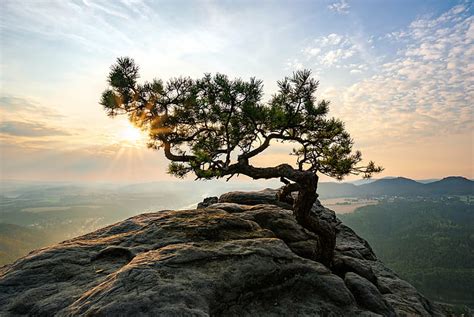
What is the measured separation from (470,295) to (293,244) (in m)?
232

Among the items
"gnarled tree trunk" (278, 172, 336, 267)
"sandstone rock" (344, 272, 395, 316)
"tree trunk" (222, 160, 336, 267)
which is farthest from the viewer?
"gnarled tree trunk" (278, 172, 336, 267)

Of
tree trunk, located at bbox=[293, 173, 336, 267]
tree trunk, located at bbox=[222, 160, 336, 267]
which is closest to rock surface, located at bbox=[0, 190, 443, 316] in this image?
tree trunk, located at bbox=[293, 173, 336, 267]

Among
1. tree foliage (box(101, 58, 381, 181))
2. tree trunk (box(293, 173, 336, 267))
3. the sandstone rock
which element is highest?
tree foliage (box(101, 58, 381, 181))

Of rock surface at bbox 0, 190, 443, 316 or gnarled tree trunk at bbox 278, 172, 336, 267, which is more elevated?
gnarled tree trunk at bbox 278, 172, 336, 267

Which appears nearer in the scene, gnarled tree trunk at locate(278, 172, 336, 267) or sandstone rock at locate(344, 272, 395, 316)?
sandstone rock at locate(344, 272, 395, 316)

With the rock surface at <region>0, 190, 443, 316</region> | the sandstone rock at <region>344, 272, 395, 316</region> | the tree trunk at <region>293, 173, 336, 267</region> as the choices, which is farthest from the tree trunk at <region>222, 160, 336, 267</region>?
the sandstone rock at <region>344, 272, 395, 316</region>

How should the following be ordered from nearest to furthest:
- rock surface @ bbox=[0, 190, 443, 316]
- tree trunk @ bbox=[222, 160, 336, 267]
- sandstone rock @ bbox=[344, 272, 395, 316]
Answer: rock surface @ bbox=[0, 190, 443, 316], sandstone rock @ bbox=[344, 272, 395, 316], tree trunk @ bbox=[222, 160, 336, 267]

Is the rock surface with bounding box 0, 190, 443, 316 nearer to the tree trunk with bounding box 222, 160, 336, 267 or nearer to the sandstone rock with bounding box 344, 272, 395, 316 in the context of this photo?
the sandstone rock with bounding box 344, 272, 395, 316

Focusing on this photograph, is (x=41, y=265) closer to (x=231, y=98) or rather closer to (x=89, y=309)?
(x=89, y=309)

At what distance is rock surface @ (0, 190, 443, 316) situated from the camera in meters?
7.70

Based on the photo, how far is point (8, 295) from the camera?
358 inches

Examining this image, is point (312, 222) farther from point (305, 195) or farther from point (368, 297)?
point (368, 297)

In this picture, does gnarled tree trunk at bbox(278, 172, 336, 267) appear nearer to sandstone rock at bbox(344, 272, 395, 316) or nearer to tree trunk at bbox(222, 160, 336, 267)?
tree trunk at bbox(222, 160, 336, 267)

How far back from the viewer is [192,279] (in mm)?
8625
